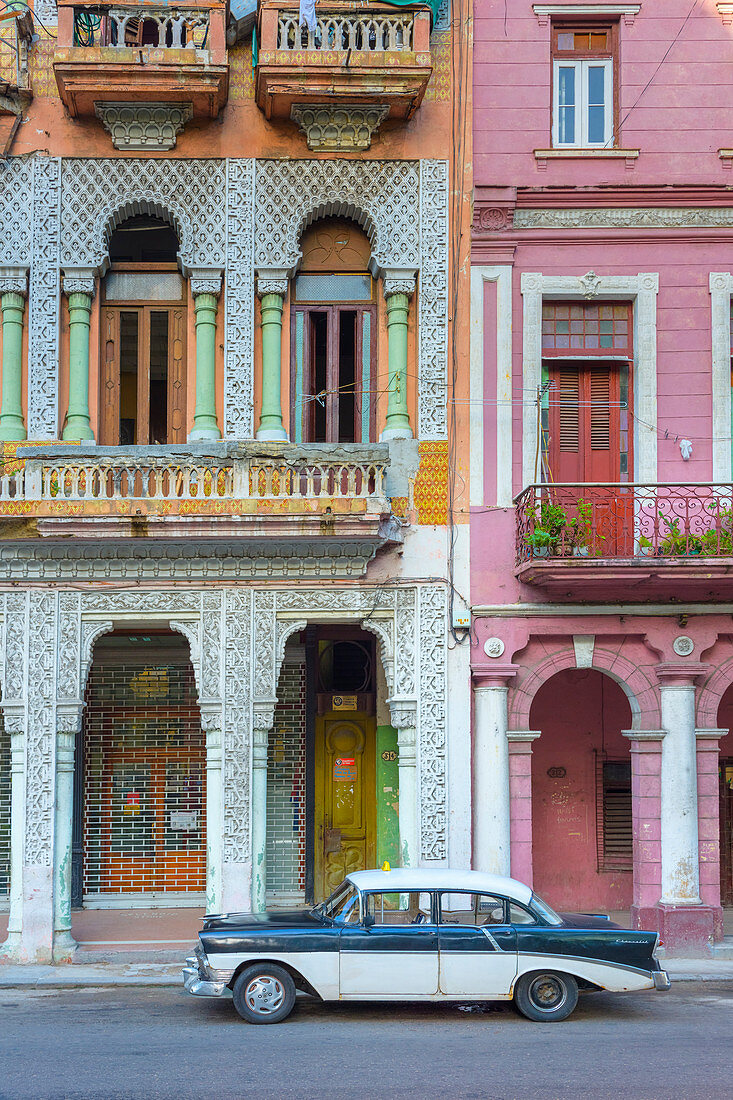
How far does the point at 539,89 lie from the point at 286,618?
7047 millimetres

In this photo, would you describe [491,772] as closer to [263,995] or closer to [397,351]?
[263,995]

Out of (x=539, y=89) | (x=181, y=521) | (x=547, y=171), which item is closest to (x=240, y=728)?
(x=181, y=521)

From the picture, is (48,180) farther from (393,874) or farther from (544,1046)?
(544,1046)

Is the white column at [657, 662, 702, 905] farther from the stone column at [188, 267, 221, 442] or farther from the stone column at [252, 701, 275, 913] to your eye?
the stone column at [188, 267, 221, 442]

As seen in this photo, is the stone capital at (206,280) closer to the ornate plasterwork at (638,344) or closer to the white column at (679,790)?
the ornate plasterwork at (638,344)

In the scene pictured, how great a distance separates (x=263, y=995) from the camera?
33.4ft

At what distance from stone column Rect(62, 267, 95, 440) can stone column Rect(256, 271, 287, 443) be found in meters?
2.02

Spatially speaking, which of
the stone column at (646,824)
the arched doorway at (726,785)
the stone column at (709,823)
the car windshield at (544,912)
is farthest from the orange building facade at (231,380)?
the arched doorway at (726,785)

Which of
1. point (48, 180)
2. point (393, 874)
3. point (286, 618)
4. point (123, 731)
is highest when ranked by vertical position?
point (48, 180)

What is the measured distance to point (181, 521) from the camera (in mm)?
13195

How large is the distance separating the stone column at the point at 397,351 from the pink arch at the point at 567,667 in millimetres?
2985

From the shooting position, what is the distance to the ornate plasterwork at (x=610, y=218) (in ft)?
47.1

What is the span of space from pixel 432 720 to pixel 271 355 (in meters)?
4.68

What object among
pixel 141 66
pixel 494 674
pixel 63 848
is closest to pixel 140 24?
pixel 141 66
